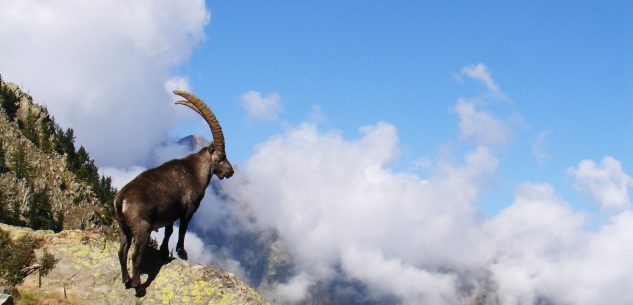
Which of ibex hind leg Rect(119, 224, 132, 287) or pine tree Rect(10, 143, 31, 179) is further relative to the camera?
pine tree Rect(10, 143, 31, 179)

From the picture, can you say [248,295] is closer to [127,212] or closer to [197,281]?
[197,281]

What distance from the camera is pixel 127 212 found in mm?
14586

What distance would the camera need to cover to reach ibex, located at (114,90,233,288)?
14.7 metres

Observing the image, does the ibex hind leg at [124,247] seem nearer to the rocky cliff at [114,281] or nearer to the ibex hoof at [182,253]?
the rocky cliff at [114,281]

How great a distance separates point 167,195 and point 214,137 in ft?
8.76

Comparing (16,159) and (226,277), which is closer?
(226,277)

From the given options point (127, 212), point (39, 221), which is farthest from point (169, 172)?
point (39, 221)

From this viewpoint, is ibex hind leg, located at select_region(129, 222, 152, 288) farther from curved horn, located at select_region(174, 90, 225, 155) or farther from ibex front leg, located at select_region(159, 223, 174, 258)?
curved horn, located at select_region(174, 90, 225, 155)

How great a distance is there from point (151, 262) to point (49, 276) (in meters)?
2.87

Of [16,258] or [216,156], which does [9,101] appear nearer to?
[16,258]

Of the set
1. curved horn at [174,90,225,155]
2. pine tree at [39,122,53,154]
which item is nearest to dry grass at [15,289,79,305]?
curved horn at [174,90,225,155]

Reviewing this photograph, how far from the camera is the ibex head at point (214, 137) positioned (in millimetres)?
16844

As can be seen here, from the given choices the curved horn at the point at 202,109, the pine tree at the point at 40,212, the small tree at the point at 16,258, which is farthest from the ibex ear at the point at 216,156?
the pine tree at the point at 40,212

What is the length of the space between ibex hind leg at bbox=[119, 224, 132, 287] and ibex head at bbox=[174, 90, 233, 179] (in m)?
3.62
